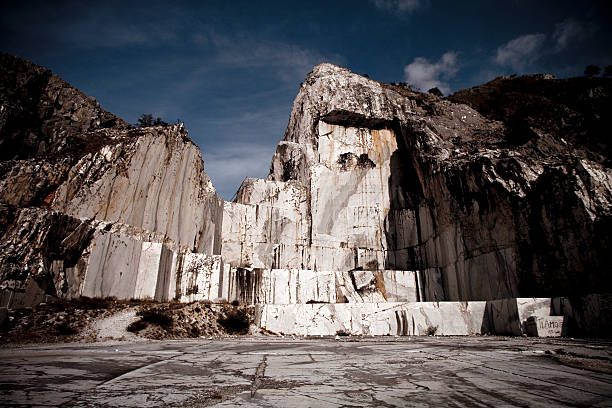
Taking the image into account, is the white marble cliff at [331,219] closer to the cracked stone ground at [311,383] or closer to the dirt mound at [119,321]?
the dirt mound at [119,321]

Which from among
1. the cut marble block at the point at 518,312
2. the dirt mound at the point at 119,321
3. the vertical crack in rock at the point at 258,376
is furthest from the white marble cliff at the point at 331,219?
the vertical crack in rock at the point at 258,376

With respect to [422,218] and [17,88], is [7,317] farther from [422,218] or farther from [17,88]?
[422,218]

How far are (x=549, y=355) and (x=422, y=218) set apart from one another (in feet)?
58.5

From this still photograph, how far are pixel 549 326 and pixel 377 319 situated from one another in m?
5.66

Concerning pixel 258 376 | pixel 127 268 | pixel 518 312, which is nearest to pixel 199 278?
pixel 127 268

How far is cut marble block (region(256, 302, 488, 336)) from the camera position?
44.6 feet

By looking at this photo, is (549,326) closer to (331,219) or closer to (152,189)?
(331,219)

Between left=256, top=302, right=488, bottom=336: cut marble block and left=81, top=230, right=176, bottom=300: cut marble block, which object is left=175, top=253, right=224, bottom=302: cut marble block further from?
left=256, top=302, right=488, bottom=336: cut marble block

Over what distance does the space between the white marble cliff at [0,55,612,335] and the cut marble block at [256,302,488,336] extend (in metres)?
0.06

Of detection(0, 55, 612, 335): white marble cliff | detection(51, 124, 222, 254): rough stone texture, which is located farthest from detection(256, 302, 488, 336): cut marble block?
detection(51, 124, 222, 254): rough stone texture

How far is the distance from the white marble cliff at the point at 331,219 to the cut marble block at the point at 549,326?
1.31 ft

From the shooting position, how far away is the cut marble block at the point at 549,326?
11016 millimetres

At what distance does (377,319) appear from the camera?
14.0 metres

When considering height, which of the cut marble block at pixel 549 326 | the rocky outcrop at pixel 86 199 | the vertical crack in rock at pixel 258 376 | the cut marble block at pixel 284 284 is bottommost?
the cut marble block at pixel 549 326
